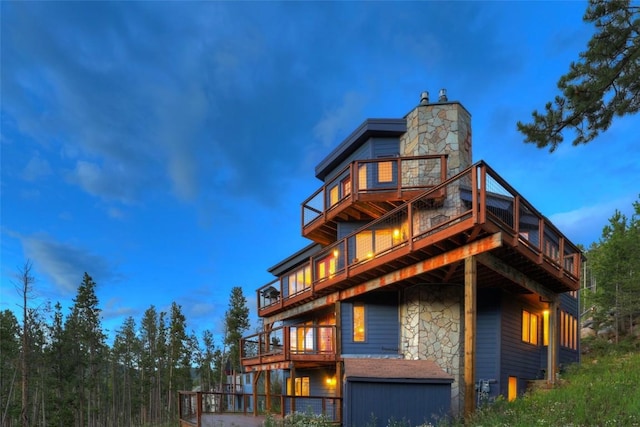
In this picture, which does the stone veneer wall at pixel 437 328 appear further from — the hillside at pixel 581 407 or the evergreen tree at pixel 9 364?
the evergreen tree at pixel 9 364

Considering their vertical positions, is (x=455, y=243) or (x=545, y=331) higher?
(x=455, y=243)

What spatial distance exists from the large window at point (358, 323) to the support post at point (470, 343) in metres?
6.38

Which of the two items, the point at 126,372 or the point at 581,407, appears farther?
the point at 126,372

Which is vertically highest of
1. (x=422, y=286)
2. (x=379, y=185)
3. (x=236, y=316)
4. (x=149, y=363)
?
(x=379, y=185)

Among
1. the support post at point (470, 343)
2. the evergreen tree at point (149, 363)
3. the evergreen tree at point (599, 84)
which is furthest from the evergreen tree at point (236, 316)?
the evergreen tree at point (599, 84)

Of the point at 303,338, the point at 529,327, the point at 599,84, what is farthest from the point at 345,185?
the point at 599,84

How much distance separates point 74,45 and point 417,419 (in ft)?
71.0

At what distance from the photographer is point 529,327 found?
16.2 metres

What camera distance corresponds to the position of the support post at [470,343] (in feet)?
31.5

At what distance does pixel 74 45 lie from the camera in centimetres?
1934

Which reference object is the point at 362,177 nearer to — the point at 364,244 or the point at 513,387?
the point at 364,244

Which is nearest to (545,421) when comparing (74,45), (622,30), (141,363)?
(622,30)

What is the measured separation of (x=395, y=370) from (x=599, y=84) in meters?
9.05

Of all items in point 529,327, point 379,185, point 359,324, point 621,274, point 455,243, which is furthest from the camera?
point 621,274
